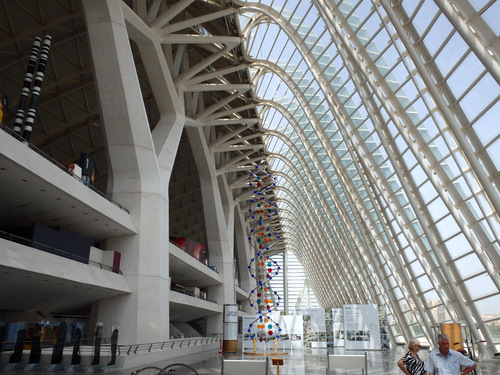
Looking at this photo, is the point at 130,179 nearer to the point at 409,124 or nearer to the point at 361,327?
the point at 409,124

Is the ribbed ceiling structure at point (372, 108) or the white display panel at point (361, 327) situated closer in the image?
the ribbed ceiling structure at point (372, 108)

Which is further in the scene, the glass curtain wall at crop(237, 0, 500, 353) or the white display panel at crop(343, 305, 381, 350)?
the white display panel at crop(343, 305, 381, 350)

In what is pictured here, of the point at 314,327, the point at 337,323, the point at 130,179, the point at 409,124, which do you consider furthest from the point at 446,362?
the point at 337,323

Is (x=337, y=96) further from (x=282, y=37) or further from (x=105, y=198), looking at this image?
(x=105, y=198)

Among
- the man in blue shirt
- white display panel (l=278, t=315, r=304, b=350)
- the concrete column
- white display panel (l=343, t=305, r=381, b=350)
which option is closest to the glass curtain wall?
white display panel (l=343, t=305, r=381, b=350)

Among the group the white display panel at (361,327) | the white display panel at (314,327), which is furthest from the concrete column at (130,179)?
the white display panel at (361,327)

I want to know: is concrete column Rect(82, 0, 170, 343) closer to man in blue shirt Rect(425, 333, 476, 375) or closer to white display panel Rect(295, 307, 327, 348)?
white display panel Rect(295, 307, 327, 348)

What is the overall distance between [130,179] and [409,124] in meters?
13.0

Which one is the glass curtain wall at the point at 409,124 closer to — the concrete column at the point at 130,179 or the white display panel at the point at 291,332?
the white display panel at the point at 291,332

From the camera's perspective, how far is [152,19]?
24.6 m

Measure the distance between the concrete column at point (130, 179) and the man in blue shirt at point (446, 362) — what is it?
15674mm

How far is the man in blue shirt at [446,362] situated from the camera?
5594mm

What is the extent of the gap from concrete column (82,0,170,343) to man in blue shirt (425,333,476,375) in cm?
1567

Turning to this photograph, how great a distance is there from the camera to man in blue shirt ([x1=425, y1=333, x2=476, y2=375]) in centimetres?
559
